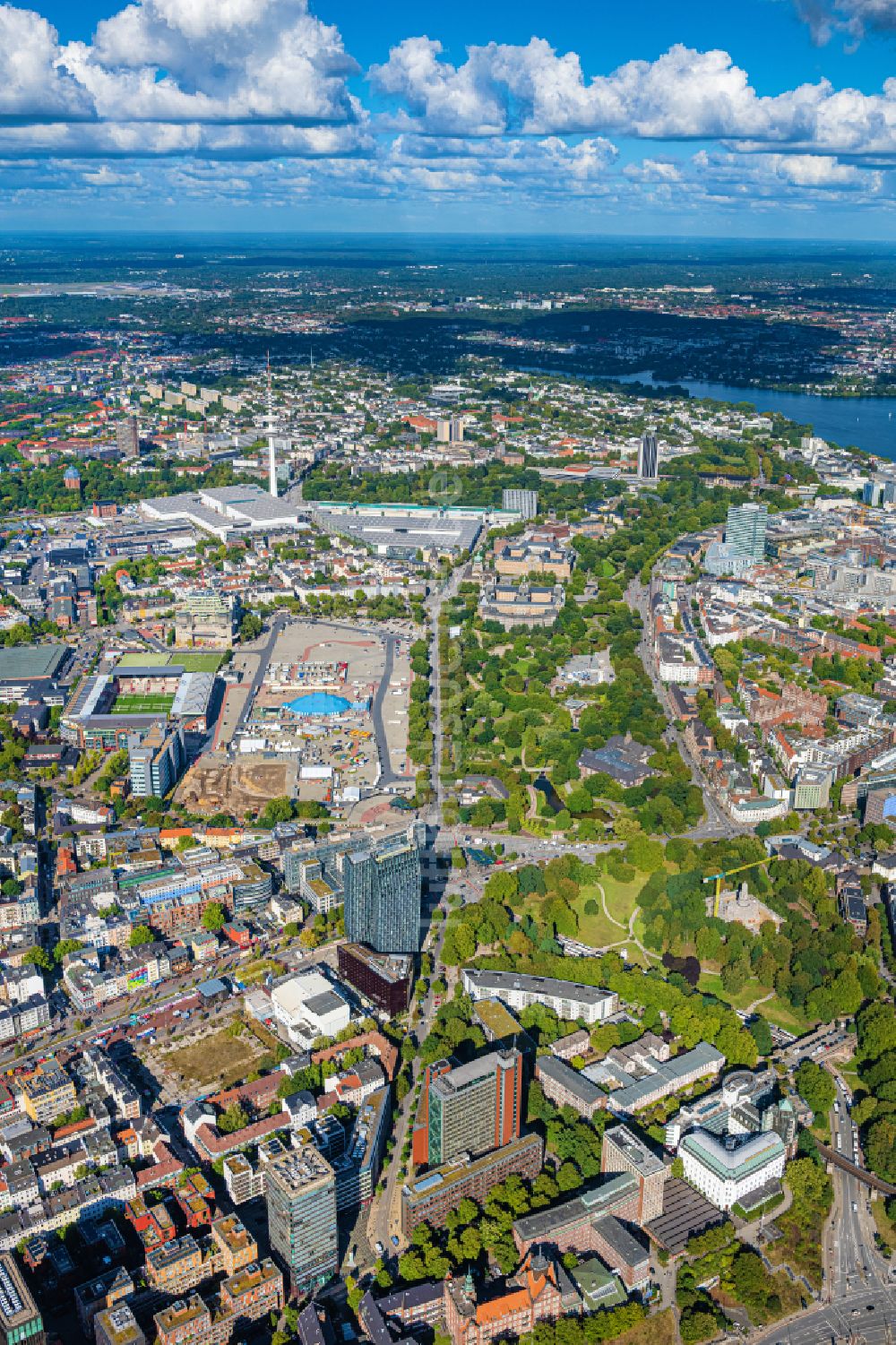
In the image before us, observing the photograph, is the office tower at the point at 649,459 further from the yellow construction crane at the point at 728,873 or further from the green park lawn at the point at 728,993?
the green park lawn at the point at 728,993

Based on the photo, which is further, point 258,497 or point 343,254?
point 343,254

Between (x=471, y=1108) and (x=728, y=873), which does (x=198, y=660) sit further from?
(x=471, y=1108)

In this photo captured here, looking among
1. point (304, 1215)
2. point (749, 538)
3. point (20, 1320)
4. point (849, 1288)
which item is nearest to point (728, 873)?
point (849, 1288)

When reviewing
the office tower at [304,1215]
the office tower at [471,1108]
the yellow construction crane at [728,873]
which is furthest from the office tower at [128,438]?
the office tower at [304,1215]

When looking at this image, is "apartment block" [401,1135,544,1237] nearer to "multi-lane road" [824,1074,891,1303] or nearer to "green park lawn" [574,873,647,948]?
"multi-lane road" [824,1074,891,1303]

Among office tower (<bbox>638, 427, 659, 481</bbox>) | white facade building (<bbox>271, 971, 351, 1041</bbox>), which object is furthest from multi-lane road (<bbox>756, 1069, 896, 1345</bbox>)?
office tower (<bbox>638, 427, 659, 481</bbox>)

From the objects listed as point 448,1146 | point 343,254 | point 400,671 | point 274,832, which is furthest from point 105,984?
point 343,254

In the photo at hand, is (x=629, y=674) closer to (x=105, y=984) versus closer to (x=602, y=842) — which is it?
(x=602, y=842)
